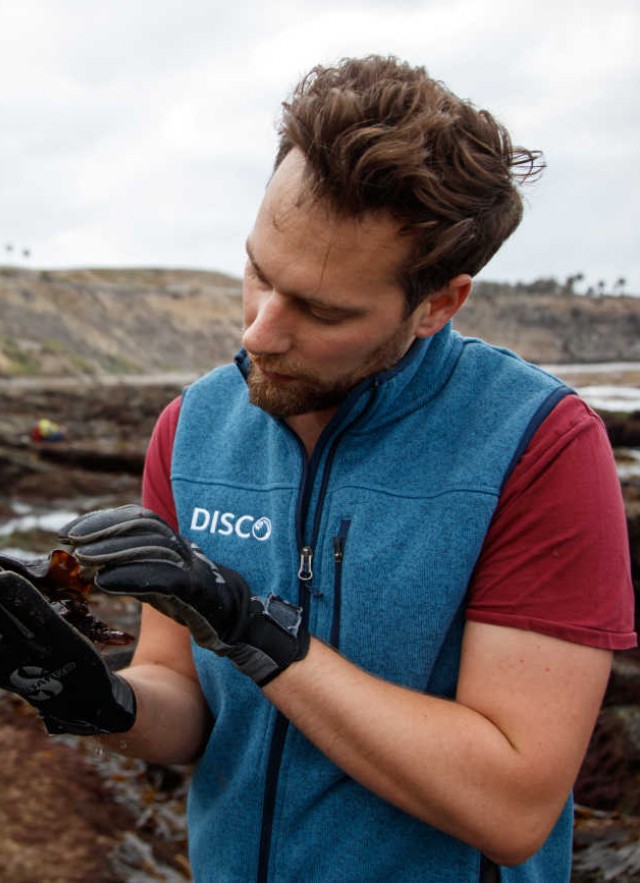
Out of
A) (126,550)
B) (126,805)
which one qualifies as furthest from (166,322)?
(126,550)

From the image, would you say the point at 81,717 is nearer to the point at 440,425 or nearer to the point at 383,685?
the point at 383,685

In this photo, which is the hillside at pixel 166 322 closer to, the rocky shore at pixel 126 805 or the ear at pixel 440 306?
A: the rocky shore at pixel 126 805

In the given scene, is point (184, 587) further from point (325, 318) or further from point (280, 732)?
point (325, 318)

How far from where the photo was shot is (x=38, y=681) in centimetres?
185

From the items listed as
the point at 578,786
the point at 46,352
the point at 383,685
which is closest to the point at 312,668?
the point at 383,685

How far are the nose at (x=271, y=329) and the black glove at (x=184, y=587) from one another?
463 mm

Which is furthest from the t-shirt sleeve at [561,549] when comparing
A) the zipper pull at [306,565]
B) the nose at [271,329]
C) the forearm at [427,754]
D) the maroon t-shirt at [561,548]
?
the nose at [271,329]

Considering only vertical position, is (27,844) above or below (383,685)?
below

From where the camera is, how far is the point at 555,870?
6.44 feet

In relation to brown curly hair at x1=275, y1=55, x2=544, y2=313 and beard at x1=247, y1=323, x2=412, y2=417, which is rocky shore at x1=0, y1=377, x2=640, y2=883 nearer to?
beard at x1=247, y1=323, x2=412, y2=417

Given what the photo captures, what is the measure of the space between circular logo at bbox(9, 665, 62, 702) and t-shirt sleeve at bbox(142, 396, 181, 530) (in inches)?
21.1

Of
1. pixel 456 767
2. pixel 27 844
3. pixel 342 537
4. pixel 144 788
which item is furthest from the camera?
pixel 144 788

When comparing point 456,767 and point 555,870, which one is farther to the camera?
point 555,870

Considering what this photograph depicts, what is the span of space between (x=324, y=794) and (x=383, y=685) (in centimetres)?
36
